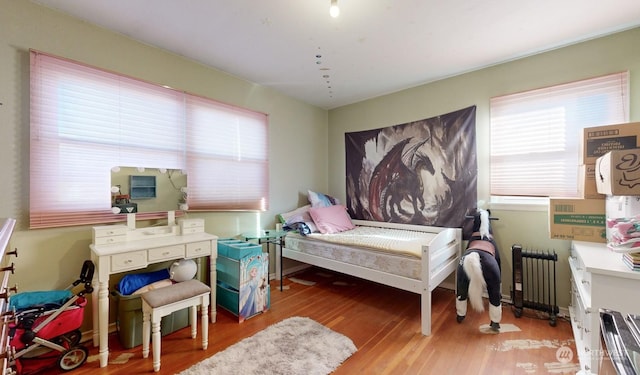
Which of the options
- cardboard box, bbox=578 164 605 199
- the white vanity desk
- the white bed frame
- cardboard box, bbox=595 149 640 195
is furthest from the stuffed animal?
cardboard box, bbox=578 164 605 199

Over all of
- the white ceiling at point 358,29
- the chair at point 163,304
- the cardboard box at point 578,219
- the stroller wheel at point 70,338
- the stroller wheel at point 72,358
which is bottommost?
the stroller wheel at point 72,358

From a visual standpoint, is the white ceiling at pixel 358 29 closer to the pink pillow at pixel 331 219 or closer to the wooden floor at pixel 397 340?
the pink pillow at pixel 331 219

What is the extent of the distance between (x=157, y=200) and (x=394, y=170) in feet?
8.86

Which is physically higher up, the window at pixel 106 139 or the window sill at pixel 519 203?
the window at pixel 106 139

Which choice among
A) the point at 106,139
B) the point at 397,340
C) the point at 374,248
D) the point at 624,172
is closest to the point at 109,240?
the point at 106,139

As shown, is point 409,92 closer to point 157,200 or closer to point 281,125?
point 281,125

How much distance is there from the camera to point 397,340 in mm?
1981

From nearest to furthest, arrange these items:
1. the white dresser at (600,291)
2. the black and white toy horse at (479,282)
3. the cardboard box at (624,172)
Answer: the white dresser at (600,291)
the cardboard box at (624,172)
the black and white toy horse at (479,282)

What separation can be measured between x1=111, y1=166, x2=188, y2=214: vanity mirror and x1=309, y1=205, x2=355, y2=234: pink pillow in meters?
1.49

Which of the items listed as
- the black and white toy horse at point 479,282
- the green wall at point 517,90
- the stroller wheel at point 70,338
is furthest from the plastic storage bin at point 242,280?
the green wall at point 517,90

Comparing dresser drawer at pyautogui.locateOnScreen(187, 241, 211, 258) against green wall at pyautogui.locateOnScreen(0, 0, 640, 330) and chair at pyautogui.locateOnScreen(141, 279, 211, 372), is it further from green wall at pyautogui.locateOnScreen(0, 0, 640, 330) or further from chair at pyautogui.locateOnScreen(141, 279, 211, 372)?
green wall at pyautogui.locateOnScreen(0, 0, 640, 330)

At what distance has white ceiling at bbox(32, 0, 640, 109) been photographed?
1.79 m

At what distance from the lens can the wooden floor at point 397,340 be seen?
1.67m

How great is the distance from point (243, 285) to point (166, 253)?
703 millimetres
